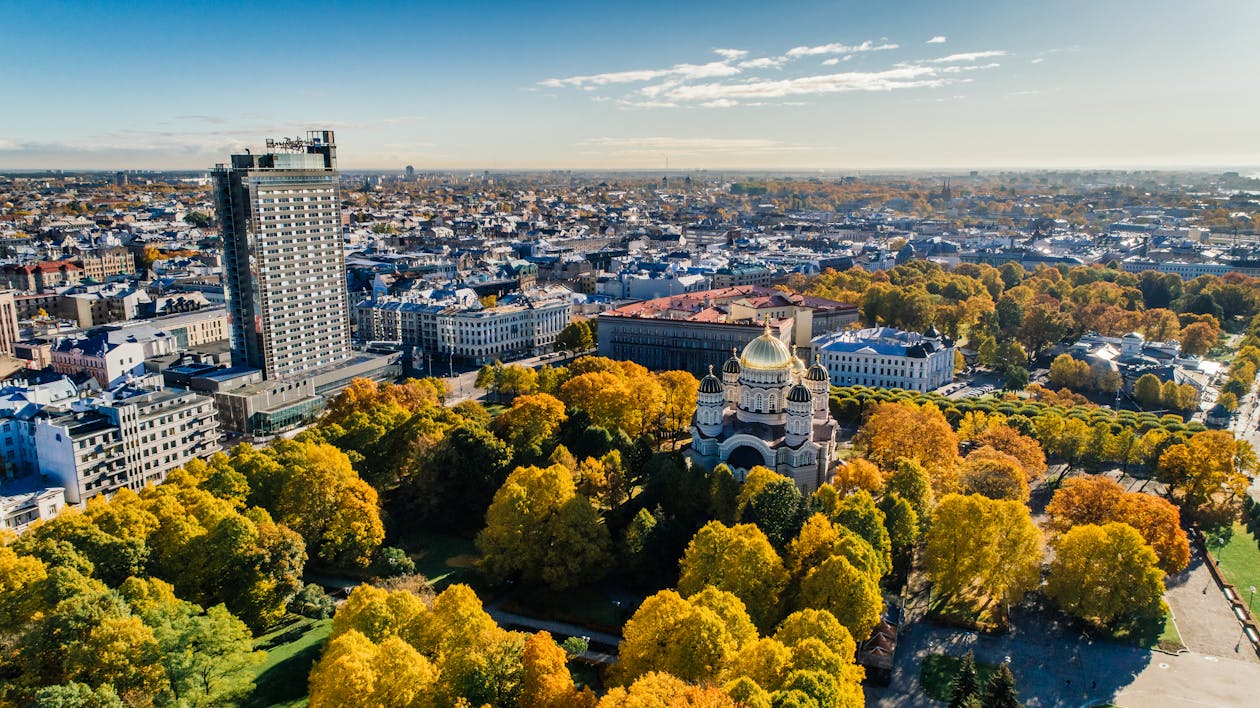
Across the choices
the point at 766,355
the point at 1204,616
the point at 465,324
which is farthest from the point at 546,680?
the point at 465,324

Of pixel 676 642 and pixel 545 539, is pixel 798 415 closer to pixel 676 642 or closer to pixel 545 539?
pixel 545 539

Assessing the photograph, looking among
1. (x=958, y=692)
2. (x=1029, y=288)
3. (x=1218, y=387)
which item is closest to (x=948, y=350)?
(x=1218, y=387)

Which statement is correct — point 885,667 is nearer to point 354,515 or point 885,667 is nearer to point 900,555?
point 900,555

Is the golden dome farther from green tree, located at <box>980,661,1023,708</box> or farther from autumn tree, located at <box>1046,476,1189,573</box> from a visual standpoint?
green tree, located at <box>980,661,1023,708</box>

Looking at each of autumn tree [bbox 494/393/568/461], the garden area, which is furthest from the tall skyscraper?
the garden area

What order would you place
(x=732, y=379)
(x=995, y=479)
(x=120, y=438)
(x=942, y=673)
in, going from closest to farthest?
(x=942, y=673), (x=995, y=479), (x=120, y=438), (x=732, y=379)

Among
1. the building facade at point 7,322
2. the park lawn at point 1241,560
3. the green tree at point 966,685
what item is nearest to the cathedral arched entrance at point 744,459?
the green tree at point 966,685
